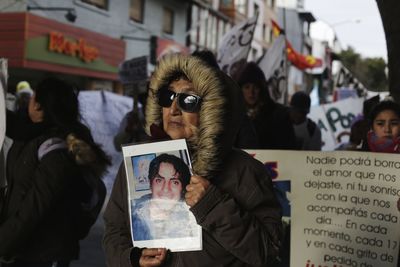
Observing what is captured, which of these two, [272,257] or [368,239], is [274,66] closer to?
[368,239]

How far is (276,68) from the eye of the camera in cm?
771

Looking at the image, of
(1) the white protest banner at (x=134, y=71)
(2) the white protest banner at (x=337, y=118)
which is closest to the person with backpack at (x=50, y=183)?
(1) the white protest banner at (x=134, y=71)

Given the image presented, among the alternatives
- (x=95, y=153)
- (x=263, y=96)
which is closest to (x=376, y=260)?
(x=95, y=153)

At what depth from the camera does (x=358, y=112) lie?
856cm

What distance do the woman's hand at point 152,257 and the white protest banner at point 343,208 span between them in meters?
1.37

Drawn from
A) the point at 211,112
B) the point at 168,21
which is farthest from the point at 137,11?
the point at 211,112

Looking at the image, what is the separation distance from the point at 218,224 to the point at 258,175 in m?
0.25

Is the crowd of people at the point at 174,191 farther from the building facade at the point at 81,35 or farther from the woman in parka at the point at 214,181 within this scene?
the building facade at the point at 81,35

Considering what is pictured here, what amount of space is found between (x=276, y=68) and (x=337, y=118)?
4.91ft

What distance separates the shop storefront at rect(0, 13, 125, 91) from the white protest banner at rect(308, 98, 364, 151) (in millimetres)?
7109

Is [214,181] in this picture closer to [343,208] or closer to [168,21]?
[343,208]

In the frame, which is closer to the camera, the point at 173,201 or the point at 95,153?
the point at 173,201

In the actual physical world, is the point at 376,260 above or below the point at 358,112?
below

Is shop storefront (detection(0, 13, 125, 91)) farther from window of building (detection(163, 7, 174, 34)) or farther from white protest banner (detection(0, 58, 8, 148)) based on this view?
white protest banner (detection(0, 58, 8, 148))
